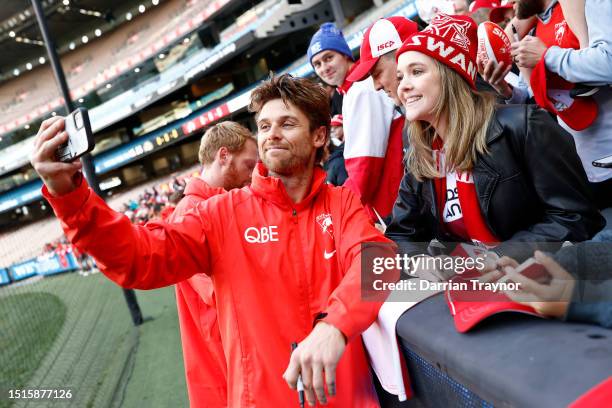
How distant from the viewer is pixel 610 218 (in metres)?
1.53

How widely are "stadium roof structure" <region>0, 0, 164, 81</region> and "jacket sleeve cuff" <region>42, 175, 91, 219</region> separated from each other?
32212 millimetres

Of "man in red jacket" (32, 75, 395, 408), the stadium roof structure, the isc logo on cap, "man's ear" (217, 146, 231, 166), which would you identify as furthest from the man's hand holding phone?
the stadium roof structure

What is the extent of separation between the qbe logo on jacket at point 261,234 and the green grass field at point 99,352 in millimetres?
2348

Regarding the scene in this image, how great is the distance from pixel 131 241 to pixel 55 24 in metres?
35.8

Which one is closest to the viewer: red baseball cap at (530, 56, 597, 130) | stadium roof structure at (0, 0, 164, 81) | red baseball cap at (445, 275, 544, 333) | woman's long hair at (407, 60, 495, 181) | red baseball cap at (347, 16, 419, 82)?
red baseball cap at (445, 275, 544, 333)

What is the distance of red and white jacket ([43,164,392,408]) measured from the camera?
1286mm

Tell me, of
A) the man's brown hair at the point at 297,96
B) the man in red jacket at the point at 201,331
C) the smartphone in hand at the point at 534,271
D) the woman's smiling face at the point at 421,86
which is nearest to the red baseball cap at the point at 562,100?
the woman's smiling face at the point at 421,86

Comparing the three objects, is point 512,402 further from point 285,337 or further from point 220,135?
point 220,135

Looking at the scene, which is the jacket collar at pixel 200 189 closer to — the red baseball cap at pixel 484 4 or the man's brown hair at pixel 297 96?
the man's brown hair at pixel 297 96

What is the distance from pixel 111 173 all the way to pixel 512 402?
114ft

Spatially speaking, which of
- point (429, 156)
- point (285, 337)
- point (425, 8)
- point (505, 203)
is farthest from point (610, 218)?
point (425, 8)

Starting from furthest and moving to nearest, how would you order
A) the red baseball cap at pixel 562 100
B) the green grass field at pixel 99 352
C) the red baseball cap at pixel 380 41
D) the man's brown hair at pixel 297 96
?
the green grass field at pixel 99 352 < the red baseball cap at pixel 380 41 < the red baseball cap at pixel 562 100 < the man's brown hair at pixel 297 96

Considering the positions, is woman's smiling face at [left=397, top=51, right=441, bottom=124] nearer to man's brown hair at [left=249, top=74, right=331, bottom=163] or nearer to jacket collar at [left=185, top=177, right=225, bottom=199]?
man's brown hair at [left=249, top=74, right=331, bottom=163]

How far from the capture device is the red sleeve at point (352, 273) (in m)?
1.10
